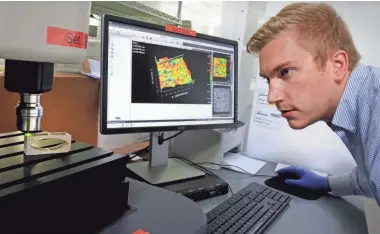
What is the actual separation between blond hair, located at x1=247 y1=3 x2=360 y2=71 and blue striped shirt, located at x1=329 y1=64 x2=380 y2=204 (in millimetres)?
79

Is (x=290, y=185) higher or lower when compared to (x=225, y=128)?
lower

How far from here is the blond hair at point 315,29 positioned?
84cm

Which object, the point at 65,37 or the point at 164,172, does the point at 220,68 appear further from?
the point at 65,37

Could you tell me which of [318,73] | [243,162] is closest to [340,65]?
[318,73]

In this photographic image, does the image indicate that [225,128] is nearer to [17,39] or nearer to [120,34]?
[120,34]

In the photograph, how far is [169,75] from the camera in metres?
0.91

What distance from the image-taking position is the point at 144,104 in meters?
0.84

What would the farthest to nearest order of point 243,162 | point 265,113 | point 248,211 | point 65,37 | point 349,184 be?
point 265,113 < point 243,162 < point 349,184 < point 248,211 < point 65,37

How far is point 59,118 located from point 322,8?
814 mm

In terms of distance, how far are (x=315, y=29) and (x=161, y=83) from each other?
18.0 inches

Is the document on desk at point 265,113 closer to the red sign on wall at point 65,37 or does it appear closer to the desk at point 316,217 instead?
the desk at point 316,217

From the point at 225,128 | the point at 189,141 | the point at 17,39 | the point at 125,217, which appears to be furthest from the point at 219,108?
the point at 17,39

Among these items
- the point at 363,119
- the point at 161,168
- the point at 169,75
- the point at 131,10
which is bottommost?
the point at 161,168

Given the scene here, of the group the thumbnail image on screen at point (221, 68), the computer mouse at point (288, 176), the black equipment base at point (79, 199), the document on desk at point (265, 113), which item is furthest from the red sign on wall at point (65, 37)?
the document on desk at point (265, 113)
